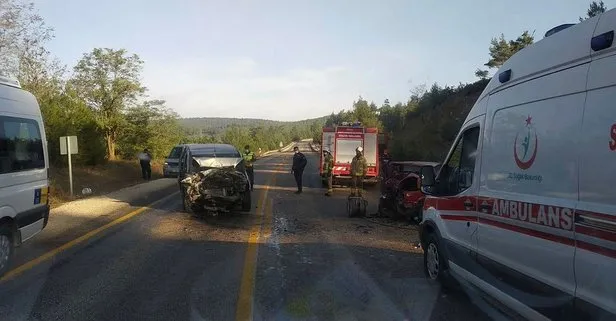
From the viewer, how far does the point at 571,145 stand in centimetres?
350

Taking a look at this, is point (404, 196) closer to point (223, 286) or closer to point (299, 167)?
point (223, 286)

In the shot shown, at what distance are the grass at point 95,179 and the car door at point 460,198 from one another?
40.9 ft

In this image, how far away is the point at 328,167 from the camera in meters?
20.2

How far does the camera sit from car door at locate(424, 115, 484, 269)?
519 centimetres

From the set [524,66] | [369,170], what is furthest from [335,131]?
[524,66]

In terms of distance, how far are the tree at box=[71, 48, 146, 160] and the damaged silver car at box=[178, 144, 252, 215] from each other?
23.2m

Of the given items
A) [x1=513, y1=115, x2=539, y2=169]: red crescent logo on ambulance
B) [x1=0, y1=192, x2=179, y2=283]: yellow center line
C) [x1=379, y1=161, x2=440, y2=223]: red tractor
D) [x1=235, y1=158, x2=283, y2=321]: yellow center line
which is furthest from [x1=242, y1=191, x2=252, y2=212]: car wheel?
[x1=513, y1=115, x2=539, y2=169]: red crescent logo on ambulance

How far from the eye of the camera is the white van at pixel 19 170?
662 cm

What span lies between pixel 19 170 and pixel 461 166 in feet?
18.6

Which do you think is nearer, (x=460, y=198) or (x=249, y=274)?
(x=460, y=198)

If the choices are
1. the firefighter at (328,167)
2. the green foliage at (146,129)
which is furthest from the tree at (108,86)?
the firefighter at (328,167)

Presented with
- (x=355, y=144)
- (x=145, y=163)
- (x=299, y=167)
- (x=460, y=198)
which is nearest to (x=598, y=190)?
(x=460, y=198)

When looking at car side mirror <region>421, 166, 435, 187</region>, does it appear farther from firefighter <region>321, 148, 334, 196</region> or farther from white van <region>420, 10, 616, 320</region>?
firefighter <region>321, 148, 334, 196</region>

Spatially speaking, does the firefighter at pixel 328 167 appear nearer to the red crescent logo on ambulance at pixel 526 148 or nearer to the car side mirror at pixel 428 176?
the car side mirror at pixel 428 176
